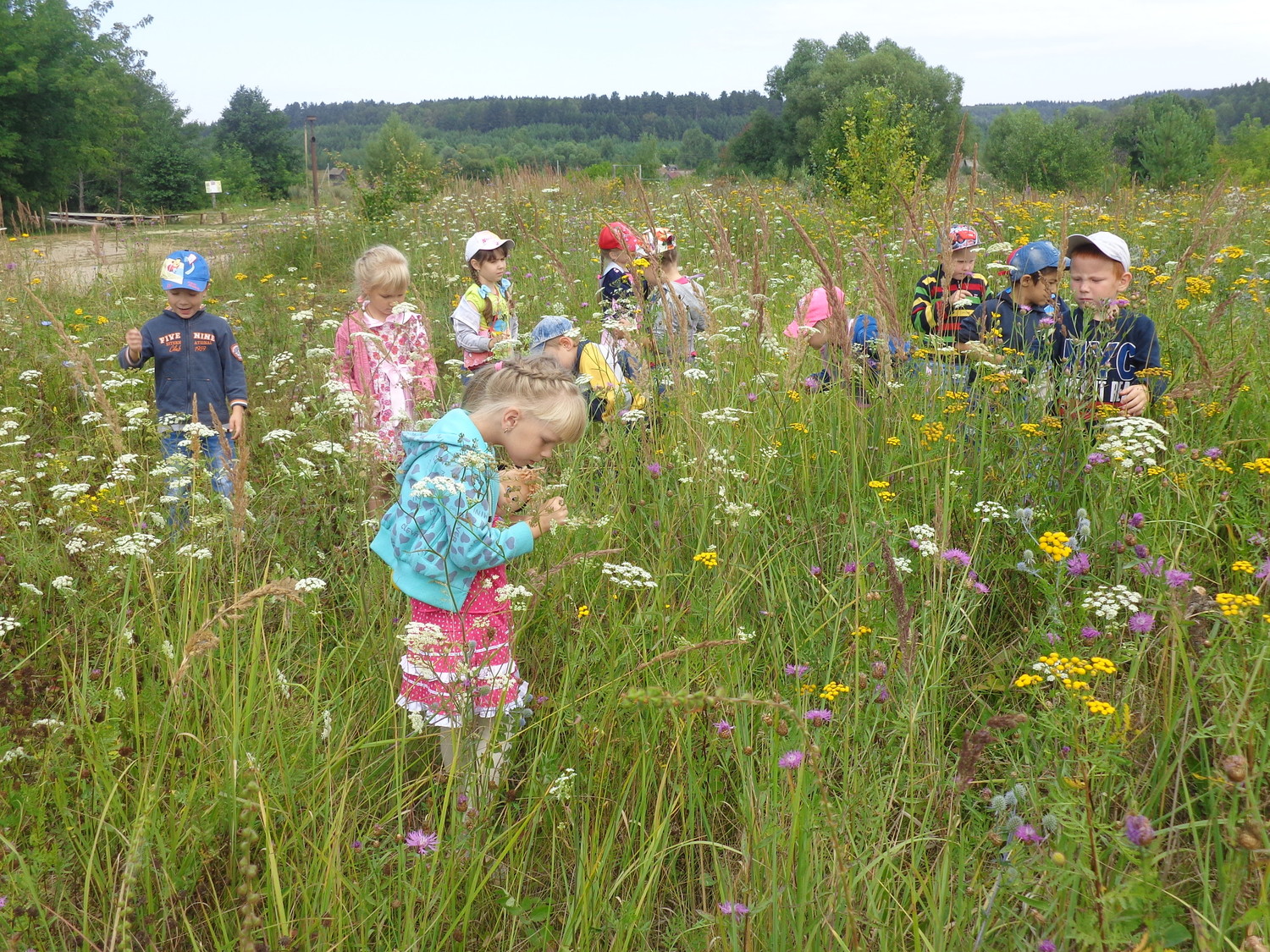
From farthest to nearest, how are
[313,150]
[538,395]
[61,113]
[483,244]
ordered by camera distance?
[61,113] < [313,150] < [483,244] < [538,395]

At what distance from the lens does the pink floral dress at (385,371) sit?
326cm

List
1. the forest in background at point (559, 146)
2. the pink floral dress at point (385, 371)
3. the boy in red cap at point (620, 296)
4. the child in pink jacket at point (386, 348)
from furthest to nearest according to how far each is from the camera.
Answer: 1. the forest in background at point (559, 146)
2. the child in pink jacket at point (386, 348)
3. the boy in red cap at point (620, 296)
4. the pink floral dress at point (385, 371)

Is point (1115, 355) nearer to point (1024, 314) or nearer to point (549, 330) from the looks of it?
point (1024, 314)

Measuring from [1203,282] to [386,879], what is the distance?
3633mm

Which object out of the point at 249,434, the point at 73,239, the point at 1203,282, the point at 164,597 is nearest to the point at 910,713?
the point at 164,597

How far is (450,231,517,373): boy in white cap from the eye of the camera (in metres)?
5.64

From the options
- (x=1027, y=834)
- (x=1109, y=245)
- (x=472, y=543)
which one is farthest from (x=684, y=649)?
(x=1109, y=245)

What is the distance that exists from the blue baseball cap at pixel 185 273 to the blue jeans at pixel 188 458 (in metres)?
0.85

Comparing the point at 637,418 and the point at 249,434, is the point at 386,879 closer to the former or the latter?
the point at 637,418

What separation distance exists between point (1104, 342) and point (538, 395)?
6.24 feet

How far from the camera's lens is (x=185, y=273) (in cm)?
480

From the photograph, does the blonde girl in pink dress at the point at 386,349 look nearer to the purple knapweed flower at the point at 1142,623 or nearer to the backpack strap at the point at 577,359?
the backpack strap at the point at 577,359

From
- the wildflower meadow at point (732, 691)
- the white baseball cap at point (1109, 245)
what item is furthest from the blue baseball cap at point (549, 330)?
the white baseball cap at point (1109, 245)

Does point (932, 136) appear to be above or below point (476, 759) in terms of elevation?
above
